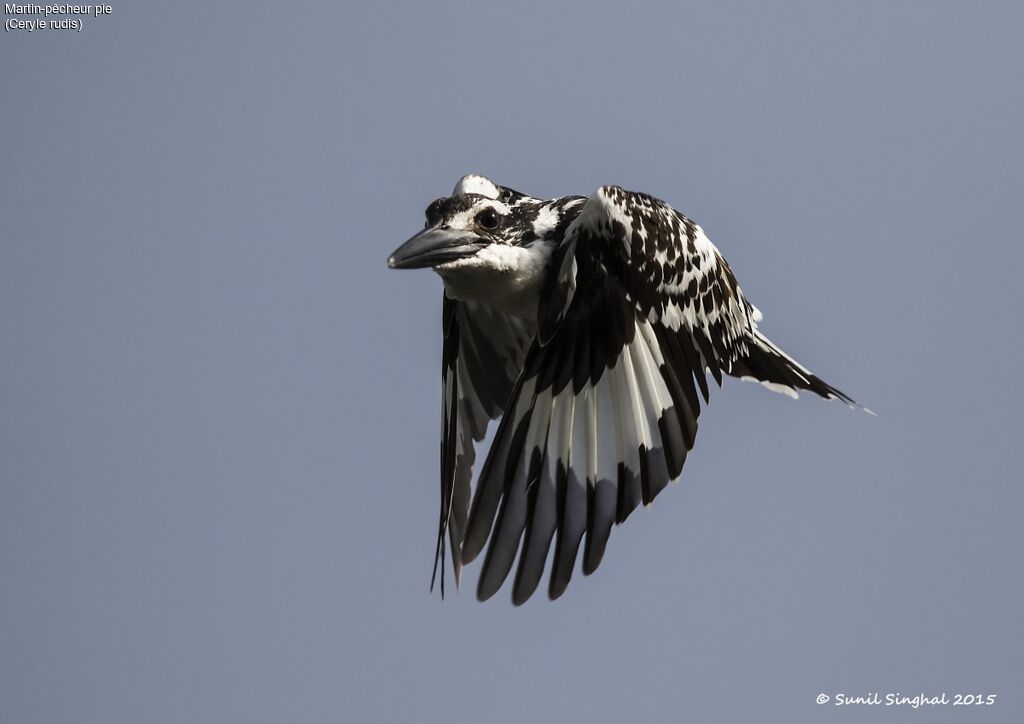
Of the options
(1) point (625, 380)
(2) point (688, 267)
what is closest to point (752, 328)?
(2) point (688, 267)

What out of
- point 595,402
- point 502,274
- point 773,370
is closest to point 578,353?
point 595,402

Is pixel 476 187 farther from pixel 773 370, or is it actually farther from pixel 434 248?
pixel 773 370

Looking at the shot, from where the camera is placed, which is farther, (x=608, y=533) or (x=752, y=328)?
(x=752, y=328)

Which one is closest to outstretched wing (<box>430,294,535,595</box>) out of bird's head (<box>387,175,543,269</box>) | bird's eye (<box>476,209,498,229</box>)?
bird's head (<box>387,175,543,269</box>)

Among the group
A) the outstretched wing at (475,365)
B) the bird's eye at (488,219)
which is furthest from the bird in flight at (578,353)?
the outstretched wing at (475,365)

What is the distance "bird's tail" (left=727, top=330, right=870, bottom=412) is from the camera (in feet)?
24.4

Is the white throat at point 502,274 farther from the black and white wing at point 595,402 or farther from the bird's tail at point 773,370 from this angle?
the bird's tail at point 773,370

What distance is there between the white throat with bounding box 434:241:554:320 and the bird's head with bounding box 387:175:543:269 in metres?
0.04

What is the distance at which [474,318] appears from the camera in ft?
26.0

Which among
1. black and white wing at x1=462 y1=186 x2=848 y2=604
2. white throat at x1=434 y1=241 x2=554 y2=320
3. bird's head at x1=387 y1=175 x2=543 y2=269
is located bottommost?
black and white wing at x1=462 y1=186 x2=848 y2=604

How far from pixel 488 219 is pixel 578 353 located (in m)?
0.79

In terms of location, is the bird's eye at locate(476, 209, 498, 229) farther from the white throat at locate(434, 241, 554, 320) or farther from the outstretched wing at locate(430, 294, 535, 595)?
the outstretched wing at locate(430, 294, 535, 595)

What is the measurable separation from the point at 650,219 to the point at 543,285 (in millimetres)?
621

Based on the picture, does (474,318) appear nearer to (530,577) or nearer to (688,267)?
(688,267)
